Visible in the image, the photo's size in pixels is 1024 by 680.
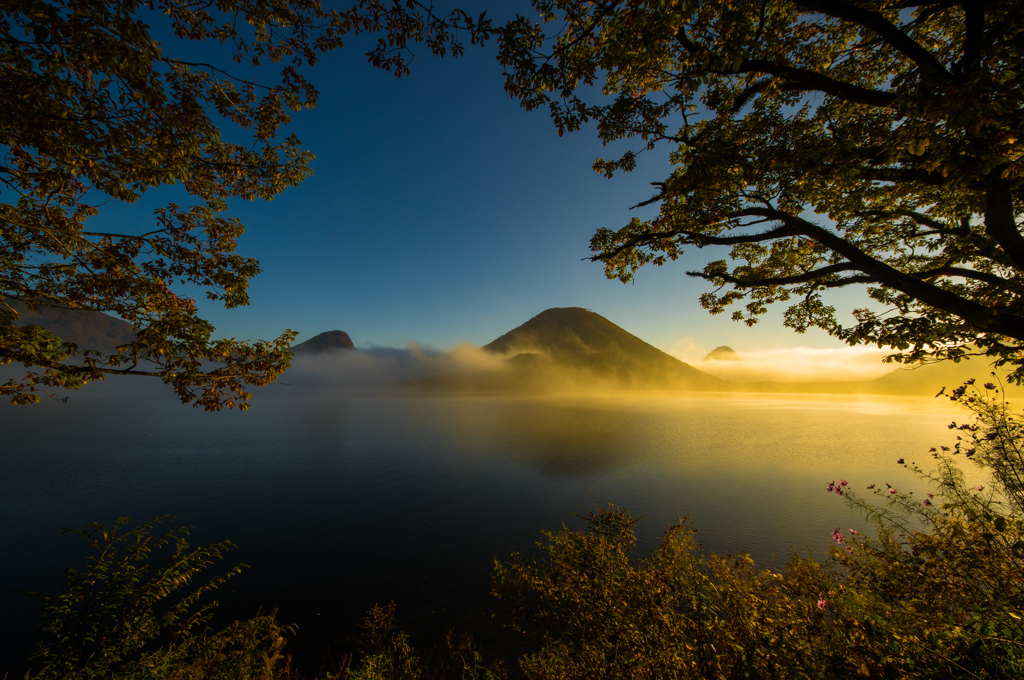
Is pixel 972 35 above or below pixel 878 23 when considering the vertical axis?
below

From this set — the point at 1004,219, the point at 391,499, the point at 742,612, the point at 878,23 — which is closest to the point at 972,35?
the point at 878,23

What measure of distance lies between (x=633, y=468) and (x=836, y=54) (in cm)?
3520

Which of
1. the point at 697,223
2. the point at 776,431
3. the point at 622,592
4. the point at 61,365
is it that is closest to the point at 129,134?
the point at 61,365

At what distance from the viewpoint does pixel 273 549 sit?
18625 millimetres

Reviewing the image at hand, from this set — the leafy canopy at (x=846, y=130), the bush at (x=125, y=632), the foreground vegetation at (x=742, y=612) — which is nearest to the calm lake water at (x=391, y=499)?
the bush at (x=125, y=632)

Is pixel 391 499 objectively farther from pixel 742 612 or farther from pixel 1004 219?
pixel 1004 219

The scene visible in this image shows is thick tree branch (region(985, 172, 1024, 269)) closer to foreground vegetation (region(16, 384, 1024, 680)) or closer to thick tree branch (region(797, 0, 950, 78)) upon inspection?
thick tree branch (region(797, 0, 950, 78))

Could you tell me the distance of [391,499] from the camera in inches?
1073

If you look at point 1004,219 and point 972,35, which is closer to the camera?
point 972,35

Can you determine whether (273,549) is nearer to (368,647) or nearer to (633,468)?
(368,647)

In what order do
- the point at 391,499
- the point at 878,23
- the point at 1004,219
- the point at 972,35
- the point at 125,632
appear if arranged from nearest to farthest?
the point at 972,35
the point at 878,23
the point at 1004,219
the point at 125,632
the point at 391,499

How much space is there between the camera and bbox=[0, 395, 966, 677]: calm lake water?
15320mm

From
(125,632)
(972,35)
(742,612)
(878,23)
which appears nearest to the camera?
(972,35)

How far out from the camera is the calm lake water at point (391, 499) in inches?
603
